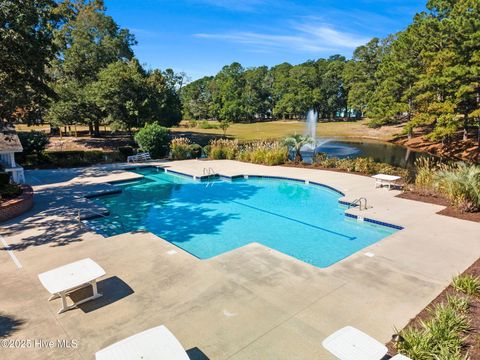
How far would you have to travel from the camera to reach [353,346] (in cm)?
335

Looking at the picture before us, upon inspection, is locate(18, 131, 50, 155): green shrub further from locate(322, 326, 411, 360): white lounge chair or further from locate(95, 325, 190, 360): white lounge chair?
locate(322, 326, 411, 360): white lounge chair

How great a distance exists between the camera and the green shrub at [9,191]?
956cm

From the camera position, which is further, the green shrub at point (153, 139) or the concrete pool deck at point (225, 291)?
the green shrub at point (153, 139)

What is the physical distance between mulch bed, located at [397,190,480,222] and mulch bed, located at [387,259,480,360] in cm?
373

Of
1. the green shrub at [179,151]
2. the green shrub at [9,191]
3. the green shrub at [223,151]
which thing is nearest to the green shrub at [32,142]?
the green shrub at [179,151]

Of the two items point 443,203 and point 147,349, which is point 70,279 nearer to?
point 147,349

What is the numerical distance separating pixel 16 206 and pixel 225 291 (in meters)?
7.46

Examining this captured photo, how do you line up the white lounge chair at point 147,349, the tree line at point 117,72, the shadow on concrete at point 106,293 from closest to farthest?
the white lounge chair at point 147,349, the shadow on concrete at point 106,293, the tree line at point 117,72

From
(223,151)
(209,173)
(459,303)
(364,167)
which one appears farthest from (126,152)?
(459,303)

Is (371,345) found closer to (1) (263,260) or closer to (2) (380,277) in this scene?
(2) (380,277)

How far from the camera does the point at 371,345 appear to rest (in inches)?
133

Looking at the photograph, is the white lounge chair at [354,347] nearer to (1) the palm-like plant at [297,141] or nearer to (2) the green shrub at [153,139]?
(1) the palm-like plant at [297,141]

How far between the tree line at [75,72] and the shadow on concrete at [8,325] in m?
5.93

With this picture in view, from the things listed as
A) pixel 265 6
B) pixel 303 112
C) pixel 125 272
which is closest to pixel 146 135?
pixel 265 6
